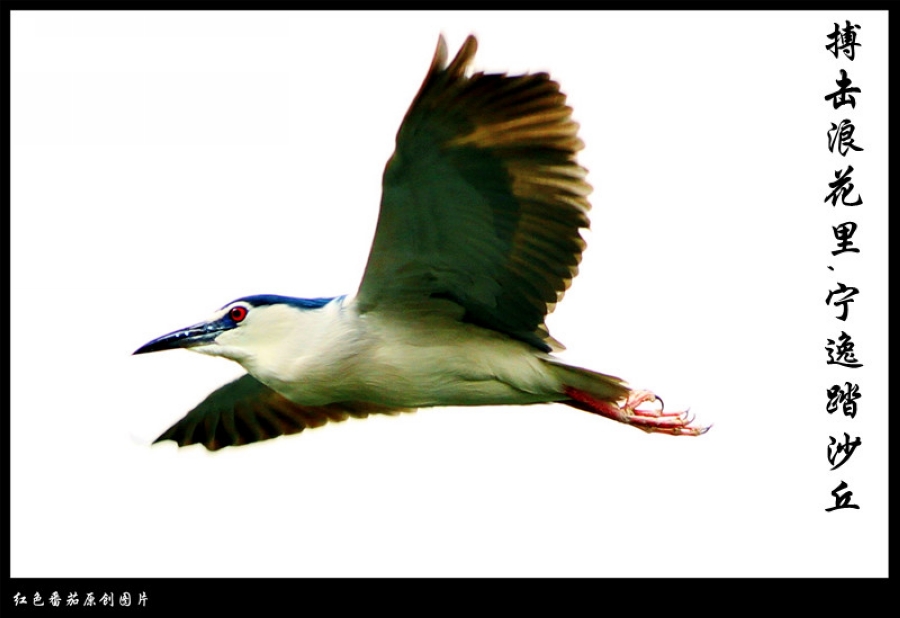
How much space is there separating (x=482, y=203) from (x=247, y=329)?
1709mm

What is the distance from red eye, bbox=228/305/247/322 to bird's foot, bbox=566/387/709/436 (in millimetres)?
1985

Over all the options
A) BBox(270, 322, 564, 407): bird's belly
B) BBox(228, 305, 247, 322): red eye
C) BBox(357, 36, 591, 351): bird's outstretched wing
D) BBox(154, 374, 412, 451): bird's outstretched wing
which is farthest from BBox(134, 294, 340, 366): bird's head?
BBox(154, 374, 412, 451): bird's outstretched wing

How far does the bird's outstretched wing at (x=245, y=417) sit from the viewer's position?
923 centimetres

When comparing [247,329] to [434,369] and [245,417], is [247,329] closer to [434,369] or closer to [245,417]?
[434,369]

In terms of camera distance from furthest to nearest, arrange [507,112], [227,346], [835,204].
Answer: [835,204], [227,346], [507,112]

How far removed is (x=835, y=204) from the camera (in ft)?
29.6

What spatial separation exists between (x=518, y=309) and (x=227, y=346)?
5.77 feet

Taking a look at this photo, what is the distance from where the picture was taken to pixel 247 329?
798cm

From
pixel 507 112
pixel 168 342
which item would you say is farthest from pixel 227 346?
pixel 507 112

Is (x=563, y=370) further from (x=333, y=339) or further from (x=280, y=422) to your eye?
(x=280, y=422)

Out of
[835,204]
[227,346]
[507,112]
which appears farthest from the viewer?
[835,204]

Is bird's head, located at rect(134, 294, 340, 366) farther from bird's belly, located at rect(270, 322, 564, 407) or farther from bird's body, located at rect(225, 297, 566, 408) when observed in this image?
bird's belly, located at rect(270, 322, 564, 407)

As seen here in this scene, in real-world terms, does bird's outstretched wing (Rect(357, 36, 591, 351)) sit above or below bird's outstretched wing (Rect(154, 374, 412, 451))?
above

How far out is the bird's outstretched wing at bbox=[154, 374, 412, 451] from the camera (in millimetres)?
9227
